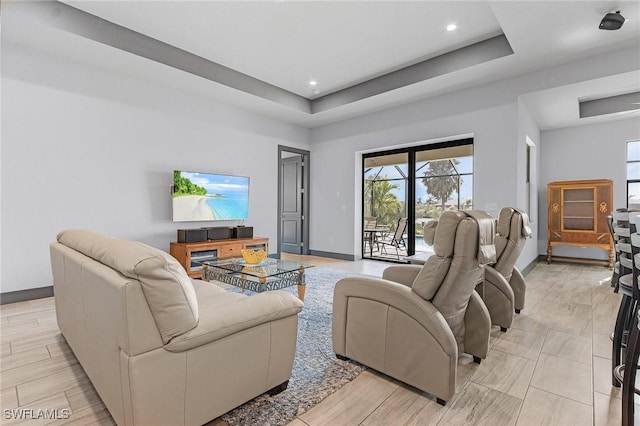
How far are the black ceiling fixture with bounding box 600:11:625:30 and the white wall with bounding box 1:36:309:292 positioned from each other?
4884 mm

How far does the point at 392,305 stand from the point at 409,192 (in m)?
4.19

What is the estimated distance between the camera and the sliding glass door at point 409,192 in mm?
5242

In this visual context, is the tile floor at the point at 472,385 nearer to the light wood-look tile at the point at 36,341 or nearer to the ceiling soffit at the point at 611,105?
the light wood-look tile at the point at 36,341

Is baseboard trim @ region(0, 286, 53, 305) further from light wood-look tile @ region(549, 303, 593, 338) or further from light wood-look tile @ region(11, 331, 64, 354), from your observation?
light wood-look tile @ region(549, 303, 593, 338)

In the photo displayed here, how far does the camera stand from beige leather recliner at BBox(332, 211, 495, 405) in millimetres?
1668

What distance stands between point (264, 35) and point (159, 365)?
11.9ft

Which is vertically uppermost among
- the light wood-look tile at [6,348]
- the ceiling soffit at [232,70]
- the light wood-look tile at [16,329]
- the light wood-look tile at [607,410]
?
the ceiling soffit at [232,70]

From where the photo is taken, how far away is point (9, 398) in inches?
69.9

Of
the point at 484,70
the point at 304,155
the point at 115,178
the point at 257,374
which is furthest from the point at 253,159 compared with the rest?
the point at 257,374

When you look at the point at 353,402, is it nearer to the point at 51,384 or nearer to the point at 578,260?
the point at 51,384

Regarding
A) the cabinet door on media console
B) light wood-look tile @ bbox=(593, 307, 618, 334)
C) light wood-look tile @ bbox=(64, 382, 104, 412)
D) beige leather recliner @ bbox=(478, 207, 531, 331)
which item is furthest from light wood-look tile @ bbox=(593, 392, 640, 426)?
the cabinet door on media console

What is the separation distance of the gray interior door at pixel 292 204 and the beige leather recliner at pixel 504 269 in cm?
466

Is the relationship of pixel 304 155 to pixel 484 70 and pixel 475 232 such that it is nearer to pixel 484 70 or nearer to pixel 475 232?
pixel 484 70

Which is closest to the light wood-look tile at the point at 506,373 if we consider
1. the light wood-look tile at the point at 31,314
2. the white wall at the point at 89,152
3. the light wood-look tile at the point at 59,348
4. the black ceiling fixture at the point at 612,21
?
the light wood-look tile at the point at 59,348
